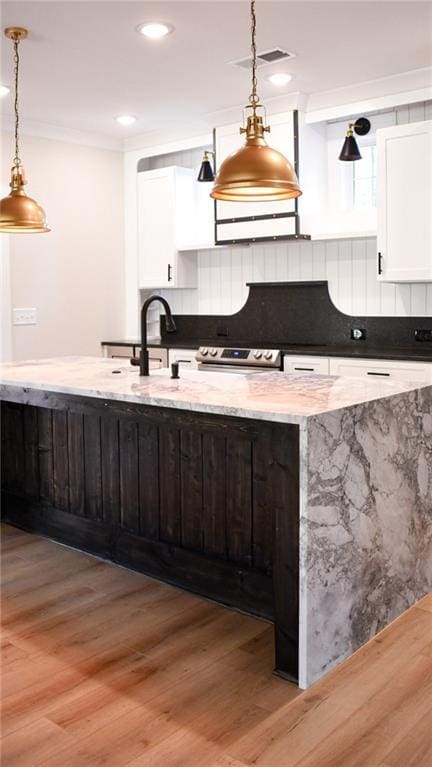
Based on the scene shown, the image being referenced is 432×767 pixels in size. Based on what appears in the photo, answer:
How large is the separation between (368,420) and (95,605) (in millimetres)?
1407

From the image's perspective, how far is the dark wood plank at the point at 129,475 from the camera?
11.2 feet

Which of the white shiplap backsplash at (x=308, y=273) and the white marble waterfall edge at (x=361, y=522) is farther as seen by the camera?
the white shiplap backsplash at (x=308, y=273)

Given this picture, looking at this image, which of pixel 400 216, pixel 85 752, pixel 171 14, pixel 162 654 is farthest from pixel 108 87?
pixel 85 752

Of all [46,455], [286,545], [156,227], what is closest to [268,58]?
[156,227]

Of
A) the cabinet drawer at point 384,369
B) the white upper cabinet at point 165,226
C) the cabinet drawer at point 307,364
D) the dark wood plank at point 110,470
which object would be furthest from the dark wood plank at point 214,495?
the white upper cabinet at point 165,226

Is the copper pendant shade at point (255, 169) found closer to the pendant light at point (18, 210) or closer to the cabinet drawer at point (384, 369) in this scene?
the pendant light at point (18, 210)

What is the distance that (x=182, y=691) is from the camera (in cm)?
243

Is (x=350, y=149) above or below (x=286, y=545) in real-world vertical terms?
above

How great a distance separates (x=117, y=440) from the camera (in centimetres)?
350

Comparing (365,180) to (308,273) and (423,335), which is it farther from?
(423,335)

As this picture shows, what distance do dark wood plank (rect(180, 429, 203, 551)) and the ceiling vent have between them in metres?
2.51

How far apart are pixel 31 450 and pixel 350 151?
2899 millimetres

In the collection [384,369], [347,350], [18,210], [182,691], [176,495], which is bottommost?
[182,691]

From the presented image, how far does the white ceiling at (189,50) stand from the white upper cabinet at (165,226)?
0.73 m
